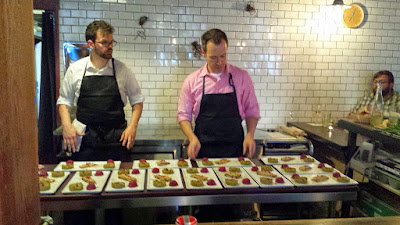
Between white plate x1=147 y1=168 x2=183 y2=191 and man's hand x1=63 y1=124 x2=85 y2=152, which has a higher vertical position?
man's hand x1=63 y1=124 x2=85 y2=152

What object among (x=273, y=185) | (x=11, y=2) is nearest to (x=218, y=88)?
(x=273, y=185)

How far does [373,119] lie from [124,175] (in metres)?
1.82

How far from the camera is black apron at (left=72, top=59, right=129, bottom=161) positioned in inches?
116

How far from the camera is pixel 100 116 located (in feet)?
9.83

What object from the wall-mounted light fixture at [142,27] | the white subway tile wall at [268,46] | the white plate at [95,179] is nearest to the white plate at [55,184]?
the white plate at [95,179]

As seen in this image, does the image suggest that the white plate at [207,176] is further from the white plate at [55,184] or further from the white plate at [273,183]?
the white plate at [55,184]

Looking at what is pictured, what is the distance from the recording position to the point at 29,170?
79cm

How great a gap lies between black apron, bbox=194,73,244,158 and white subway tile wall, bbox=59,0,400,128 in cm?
152

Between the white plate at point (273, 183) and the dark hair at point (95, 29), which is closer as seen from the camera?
the white plate at point (273, 183)

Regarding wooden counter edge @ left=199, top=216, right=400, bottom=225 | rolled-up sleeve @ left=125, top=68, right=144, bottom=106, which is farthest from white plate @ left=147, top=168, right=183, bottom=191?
rolled-up sleeve @ left=125, top=68, right=144, bottom=106

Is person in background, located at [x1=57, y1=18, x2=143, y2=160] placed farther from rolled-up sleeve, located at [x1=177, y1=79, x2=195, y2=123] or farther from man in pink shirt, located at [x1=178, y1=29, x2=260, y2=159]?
man in pink shirt, located at [x1=178, y1=29, x2=260, y2=159]

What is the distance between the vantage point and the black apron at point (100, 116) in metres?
2.96

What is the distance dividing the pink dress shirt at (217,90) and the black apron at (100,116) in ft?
2.13

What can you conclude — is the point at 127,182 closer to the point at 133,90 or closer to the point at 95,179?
the point at 95,179
